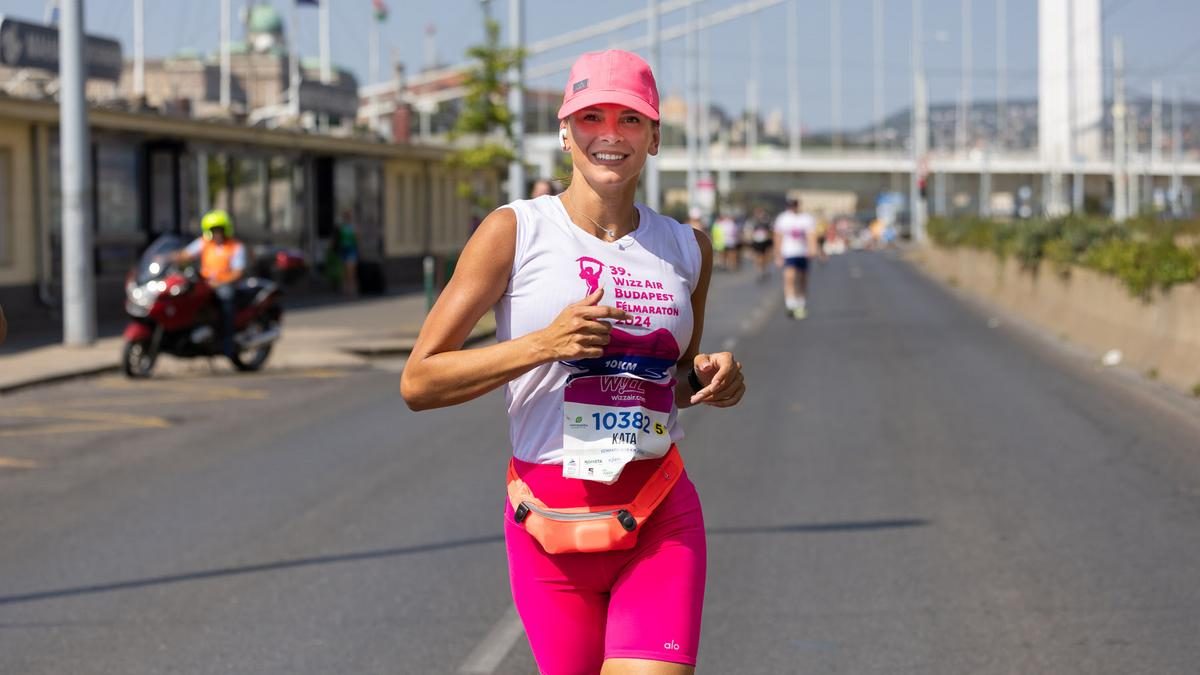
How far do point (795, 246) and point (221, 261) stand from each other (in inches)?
445

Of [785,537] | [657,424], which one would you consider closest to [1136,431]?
[785,537]

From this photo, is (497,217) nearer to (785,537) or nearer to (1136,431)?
(785,537)

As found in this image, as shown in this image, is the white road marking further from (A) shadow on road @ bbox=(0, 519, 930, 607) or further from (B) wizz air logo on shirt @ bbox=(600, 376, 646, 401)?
(B) wizz air logo on shirt @ bbox=(600, 376, 646, 401)

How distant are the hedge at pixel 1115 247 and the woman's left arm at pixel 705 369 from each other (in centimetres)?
1395

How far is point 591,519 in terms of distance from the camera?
12.1 ft

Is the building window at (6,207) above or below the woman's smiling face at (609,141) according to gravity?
above

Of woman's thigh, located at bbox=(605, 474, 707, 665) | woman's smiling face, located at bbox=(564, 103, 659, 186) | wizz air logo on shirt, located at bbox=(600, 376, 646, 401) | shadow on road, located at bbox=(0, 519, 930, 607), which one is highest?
woman's smiling face, located at bbox=(564, 103, 659, 186)

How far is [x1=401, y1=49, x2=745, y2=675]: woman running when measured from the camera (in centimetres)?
366

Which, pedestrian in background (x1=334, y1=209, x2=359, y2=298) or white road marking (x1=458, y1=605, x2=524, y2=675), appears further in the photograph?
pedestrian in background (x1=334, y1=209, x2=359, y2=298)

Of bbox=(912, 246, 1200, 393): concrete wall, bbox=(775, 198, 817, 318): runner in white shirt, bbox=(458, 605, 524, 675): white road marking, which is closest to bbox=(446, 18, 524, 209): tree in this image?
bbox=(775, 198, 817, 318): runner in white shirt

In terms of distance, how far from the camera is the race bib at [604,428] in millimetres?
3682

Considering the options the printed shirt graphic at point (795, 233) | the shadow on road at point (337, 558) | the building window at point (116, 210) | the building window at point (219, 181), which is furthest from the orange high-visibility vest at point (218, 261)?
the building window at point (219, 181)

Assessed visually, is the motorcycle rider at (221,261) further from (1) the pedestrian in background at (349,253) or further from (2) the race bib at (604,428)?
(1) the pedestrian in background at (349,253)

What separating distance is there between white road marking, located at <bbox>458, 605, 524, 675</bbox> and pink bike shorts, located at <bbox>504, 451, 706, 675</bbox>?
2516 millimetres
